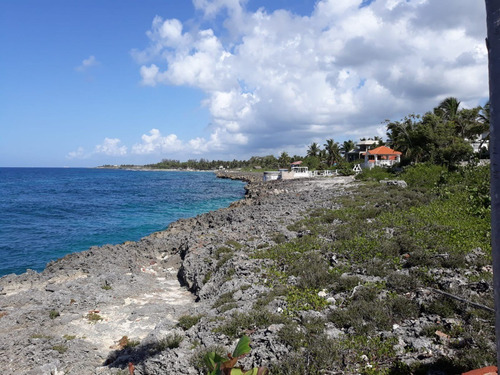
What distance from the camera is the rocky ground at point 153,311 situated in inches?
237

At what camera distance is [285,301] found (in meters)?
7.77

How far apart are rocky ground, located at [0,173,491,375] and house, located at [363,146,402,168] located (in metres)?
46.1

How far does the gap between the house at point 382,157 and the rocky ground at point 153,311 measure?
151 ft

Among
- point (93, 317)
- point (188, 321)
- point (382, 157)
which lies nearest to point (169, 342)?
point (188, 321)

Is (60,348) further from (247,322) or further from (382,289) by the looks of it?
(382,289)

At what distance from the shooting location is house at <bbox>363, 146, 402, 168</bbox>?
5695 cm

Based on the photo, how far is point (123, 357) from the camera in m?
6.74

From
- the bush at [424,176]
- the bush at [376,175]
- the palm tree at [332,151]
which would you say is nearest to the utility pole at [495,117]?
the bush at [424,176]

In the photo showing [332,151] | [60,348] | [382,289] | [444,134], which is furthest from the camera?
[332,151]

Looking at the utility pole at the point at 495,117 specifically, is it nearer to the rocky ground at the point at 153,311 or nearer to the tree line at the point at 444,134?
the rocky ground at the point at 153,311

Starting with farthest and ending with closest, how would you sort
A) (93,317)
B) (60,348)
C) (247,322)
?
1. (93,317)
2. (60,348)
3. (247,322)

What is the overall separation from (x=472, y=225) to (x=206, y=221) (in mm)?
17794

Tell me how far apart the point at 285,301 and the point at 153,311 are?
4.54 meters

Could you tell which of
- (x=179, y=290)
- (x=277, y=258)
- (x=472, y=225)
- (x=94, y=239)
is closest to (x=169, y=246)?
(x=179, y=290)
